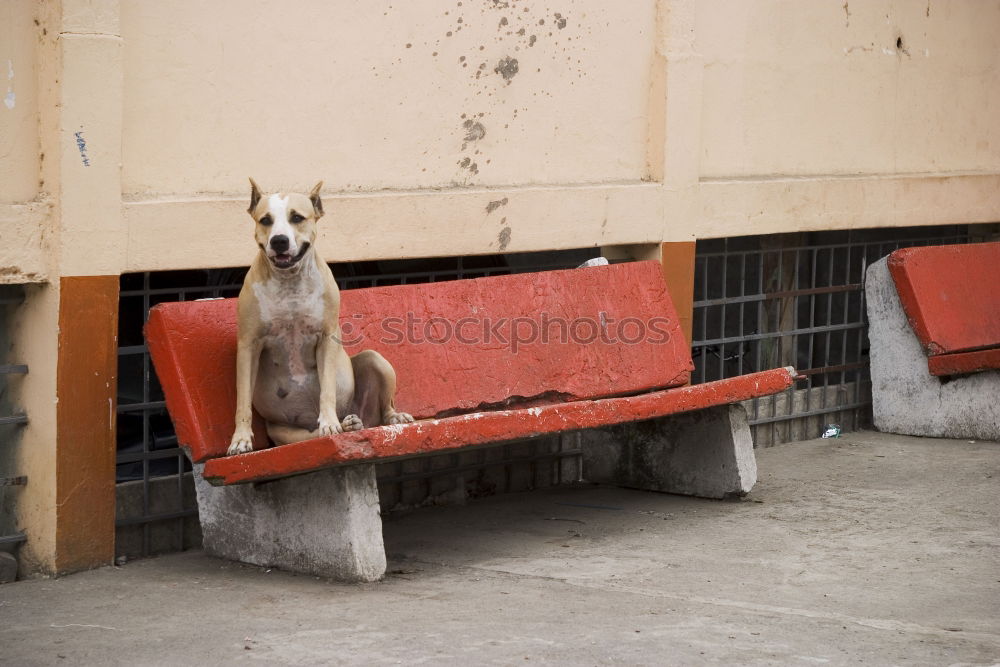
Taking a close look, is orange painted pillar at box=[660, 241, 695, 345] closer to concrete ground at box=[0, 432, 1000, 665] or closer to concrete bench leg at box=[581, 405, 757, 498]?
concrete bench leg at box=[581, 405, 757, 498]

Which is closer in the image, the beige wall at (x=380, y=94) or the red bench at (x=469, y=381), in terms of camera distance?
the red bench at (x=469, y=381)

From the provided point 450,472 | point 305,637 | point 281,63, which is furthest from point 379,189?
point 305,637

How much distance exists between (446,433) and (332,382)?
1.65ft

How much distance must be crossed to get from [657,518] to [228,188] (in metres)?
2.56

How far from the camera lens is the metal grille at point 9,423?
574 centimetres

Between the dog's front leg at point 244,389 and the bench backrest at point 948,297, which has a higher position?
the bench backrest at point 948,297

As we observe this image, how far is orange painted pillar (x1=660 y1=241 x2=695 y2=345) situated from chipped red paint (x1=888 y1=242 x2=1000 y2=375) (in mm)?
1587

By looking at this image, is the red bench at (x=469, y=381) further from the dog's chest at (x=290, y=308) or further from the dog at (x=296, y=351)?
the dog's chest at (x=290, y=308)

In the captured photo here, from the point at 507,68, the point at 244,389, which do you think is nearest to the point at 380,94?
the point at 507,68

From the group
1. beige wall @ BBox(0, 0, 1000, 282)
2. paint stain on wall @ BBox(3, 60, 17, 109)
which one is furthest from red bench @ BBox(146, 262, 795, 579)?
paint stain on wall @ BBox(3, 60, 17, 109)

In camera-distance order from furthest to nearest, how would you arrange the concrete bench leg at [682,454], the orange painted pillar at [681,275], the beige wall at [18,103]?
Result: the orange painted pillar at [681,275]
the concrete bench leg at [682,454]
the beige wall at [18,103]

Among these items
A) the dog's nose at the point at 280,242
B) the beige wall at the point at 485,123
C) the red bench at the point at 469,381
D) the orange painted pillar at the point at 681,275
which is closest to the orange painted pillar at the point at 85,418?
the beige wall at the point at 485,123

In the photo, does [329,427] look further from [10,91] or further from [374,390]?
[10,91]

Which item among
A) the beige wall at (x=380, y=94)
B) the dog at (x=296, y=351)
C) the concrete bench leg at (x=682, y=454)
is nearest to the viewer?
the dog at (x=296, y=351)
